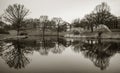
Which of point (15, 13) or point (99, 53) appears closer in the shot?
point (99, 53)

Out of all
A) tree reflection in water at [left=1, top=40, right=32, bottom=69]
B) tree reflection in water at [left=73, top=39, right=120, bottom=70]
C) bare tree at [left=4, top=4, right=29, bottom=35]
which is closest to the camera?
tree reflection in water at [left=1, top=40, right=32, bottom=69]

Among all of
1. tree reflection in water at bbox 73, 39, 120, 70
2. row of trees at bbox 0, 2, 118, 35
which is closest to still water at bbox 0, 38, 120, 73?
tree reflection in water at bbox 73, 39, 120, 70

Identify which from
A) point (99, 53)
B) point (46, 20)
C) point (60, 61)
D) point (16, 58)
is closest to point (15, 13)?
point (46, 20)

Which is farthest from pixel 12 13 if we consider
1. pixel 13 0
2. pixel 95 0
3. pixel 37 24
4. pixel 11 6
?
pixel 37 24

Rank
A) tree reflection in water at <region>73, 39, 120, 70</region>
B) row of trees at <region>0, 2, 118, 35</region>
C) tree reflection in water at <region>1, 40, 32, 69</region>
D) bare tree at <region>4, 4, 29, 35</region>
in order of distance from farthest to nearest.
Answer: row of trees at <region>0, 2, 118, 35</region> → bare tree at <region>4, 4, 29, 35</region> → tree reflection in water at <region>73, 39, 120, 70</region> → tree reflection in water at <region>1, 40, 32, 69</region>

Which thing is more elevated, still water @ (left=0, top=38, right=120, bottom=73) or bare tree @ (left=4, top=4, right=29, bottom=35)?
bare tree @ (left=4, top=4, right=29, bottom=35)

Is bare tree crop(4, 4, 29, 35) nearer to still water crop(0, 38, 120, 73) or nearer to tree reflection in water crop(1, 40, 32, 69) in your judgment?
tree reflection in water crop(1, 40, 32, 69)

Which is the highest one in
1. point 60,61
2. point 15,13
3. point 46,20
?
point 46,20

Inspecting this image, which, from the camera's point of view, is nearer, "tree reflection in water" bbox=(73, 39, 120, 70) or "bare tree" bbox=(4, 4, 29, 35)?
"tree reflection in water" bbox=(73, 39, 120, 70)

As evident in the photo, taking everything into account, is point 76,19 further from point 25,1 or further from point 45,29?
point 25,1

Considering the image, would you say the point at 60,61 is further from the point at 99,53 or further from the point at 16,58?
the point at 99,53

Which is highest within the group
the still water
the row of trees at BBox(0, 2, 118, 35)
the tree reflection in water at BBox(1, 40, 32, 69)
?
the row of trees at BBox(0, 2, 118, 35)

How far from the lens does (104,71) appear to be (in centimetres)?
451

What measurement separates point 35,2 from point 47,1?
2.32m
